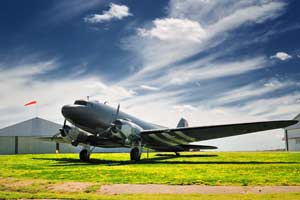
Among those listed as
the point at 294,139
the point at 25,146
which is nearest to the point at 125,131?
the point at 25,146

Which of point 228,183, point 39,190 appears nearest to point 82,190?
point 39,190

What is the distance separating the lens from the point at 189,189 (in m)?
8.53

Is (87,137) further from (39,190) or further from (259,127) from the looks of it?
(39,190)

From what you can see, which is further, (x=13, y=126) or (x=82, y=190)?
(x=13, y=126)

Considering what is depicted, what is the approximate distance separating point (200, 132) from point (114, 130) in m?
7.41

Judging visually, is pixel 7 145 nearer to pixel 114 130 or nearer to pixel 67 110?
pixel 67 110

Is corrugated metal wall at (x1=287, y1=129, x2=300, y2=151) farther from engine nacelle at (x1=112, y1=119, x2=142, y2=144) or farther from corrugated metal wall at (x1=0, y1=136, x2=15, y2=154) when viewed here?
corrugated metal wall at (x1=0, y1=136, x2=15, y2=154)

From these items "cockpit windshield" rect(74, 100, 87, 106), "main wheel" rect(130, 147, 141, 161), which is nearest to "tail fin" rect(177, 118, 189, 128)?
"main wheel" rect(130, 147, 141, 161)

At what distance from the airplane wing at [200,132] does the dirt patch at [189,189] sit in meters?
12.2

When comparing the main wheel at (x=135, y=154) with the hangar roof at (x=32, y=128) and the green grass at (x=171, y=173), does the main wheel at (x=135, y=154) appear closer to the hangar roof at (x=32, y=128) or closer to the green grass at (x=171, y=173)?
the green grass at (x=171, y=173)

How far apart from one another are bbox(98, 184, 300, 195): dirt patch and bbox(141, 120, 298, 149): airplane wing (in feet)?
40.1

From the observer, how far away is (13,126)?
207 feet

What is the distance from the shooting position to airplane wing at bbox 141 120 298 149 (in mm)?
21156

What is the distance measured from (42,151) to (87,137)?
41.8m
